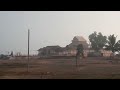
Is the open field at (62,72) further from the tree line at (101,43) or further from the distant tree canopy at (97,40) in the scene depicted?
the distant tree canopy at (97,40)

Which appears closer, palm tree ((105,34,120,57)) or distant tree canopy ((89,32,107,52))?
palm tree ((105,34,120,57))

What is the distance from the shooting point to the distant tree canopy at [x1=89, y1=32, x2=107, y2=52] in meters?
86.3

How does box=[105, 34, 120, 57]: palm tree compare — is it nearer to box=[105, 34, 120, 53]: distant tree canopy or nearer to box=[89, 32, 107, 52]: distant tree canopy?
box=[105, 34, 120, 53]: distant tree canopy

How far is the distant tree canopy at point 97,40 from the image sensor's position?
86.3 metres

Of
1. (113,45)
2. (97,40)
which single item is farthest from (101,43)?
(113,45)

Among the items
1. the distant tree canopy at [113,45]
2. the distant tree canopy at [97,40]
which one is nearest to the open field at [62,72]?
the distant tree canopy at [113,45]

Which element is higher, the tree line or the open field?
the tree line

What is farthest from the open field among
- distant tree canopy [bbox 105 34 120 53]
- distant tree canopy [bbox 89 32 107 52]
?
distant tree canopy [bbox 89 32 107 52]

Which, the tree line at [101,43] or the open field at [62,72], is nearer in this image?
the open field at [62,72]

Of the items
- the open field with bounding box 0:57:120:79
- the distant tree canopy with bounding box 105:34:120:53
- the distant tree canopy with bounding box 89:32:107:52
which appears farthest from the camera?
the distant tree canopy with bounding box 89:32:107:52

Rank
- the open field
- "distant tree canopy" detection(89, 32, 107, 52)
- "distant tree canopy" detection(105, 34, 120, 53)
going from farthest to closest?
"distant tree canopy" detection(89, 32, 107, 52)
"distant tree canopy" detection(105, 34, 120, 53)
the open field

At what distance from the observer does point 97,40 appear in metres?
90.7
